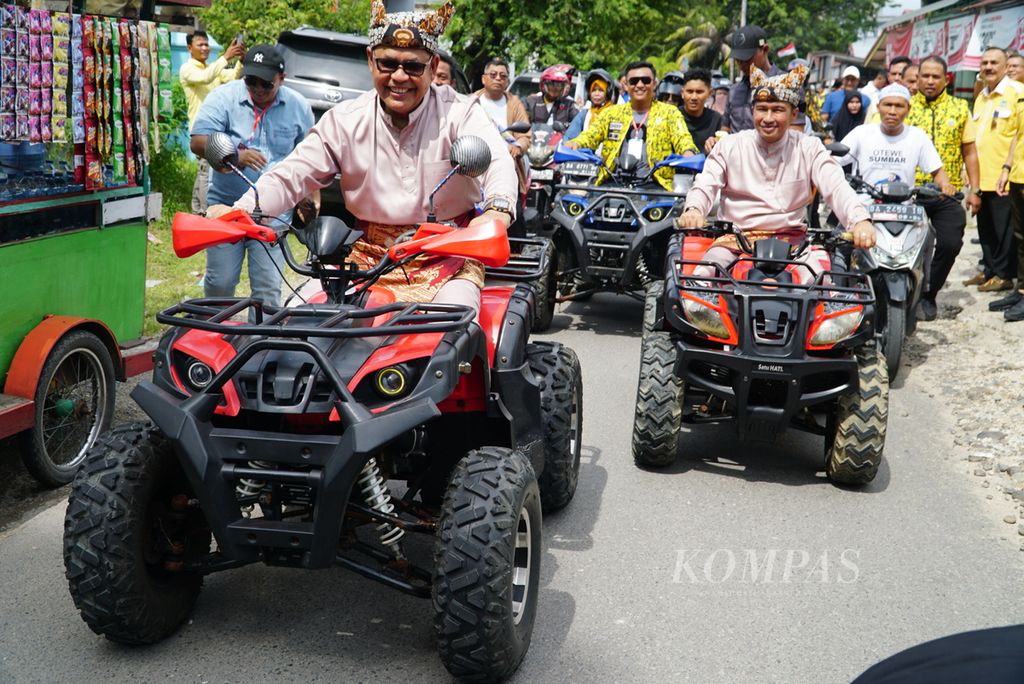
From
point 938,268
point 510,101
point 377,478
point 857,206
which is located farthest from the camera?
point 510,101

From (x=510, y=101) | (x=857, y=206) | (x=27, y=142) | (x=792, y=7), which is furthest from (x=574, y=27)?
(x=792, y=7)

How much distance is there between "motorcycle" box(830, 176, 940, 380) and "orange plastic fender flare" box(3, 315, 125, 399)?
521 cm

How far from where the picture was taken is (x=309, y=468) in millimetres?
3664

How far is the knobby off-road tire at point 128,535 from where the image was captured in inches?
145

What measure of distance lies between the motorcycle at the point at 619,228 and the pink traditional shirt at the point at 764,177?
79.8 inches

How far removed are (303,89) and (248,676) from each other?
33.8ft

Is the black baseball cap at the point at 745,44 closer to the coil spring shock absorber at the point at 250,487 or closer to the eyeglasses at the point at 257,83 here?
the eyeglasses at the point at 257,83

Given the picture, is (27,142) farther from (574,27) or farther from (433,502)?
(574,27)

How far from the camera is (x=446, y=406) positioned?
4.41 metres

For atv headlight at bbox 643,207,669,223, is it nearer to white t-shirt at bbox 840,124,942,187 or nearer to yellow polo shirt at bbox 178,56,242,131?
white t-shirt at bbox 840,124,942,187

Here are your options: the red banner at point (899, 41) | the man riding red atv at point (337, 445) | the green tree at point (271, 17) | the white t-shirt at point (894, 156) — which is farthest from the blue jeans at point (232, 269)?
the red banner at point (899, 41)

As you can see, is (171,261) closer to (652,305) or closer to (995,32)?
(652,305)

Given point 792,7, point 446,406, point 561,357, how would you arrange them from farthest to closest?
point 792,7
point 561,357
point 446,406

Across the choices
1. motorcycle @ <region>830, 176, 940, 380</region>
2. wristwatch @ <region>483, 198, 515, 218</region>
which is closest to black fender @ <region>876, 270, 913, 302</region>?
motorcycle @ <region>830, 176, 940, 380</region>
